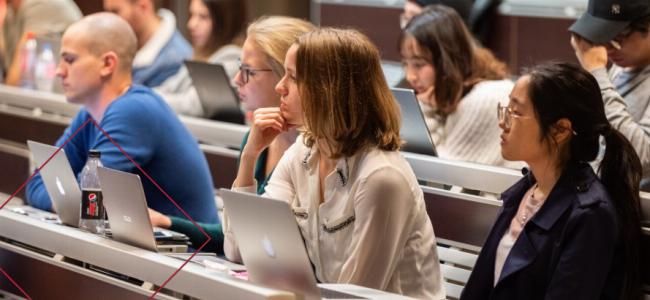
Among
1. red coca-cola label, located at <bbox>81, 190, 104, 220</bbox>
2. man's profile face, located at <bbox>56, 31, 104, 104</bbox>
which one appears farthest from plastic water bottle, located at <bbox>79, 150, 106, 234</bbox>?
Result: man's profile face, located at <bbox>56, 31, 104, 104</bbox>

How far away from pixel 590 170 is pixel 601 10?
2.91 ft

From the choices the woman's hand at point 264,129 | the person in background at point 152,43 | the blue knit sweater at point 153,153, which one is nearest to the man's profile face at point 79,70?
the blue knit sweater at point 153,153

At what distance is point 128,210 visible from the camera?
271cm

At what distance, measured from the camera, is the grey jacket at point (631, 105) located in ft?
10.6

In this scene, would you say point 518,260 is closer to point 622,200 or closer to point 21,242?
point 622,200

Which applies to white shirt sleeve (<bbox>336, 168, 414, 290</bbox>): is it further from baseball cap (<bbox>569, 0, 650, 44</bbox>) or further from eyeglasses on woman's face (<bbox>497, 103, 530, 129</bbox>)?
baseball cap (<bbox>569, 0, 650, 44</bbox>)

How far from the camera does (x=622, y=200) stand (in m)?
2.65

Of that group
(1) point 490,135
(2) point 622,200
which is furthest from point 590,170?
(1) point 490,135

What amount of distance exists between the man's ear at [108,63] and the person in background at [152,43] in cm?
169

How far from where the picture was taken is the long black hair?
105 inches

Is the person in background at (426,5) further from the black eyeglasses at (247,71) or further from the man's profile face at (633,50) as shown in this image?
the black eyeglasses at (247,71)

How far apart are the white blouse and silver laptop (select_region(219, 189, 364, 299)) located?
10.9 inches

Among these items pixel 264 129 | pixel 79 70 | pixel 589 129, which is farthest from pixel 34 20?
pixel 589 129

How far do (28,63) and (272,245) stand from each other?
392 centimetres
